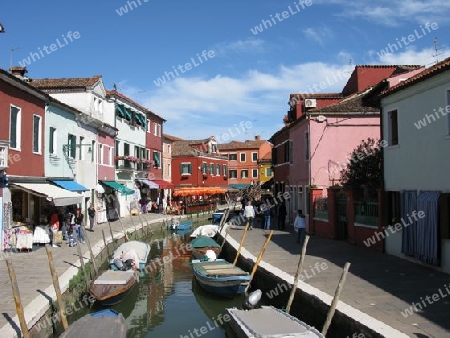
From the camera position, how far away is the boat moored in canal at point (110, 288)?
42.2ft

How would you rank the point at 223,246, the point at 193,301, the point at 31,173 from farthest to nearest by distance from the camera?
the point at 223,246 < the point at 31,173 < the point at 193,301

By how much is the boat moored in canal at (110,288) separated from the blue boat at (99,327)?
2.83 meters

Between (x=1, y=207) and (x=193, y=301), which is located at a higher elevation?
(x=1, y=207)

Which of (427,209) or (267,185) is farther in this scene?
(267,185)

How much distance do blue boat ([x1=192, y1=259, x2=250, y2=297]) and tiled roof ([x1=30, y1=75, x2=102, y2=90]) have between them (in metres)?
18.0

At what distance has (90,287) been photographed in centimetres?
1311

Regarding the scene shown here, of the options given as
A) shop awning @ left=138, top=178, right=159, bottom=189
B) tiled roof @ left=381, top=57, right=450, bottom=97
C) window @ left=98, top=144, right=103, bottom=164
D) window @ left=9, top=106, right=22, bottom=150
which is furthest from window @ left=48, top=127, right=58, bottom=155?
shop awning @ left=138, top=178, right=159, bottom=189

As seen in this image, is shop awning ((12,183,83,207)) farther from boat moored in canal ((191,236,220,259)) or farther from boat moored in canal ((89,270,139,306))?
boat moored in canal ((89,270,139,306))

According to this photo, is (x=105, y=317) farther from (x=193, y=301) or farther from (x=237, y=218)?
(x=237, y=218)

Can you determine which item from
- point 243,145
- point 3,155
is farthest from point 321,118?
point 243,145

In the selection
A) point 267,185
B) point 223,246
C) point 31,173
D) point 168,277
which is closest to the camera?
point 168,277

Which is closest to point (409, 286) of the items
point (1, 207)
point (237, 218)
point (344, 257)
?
point (344, 257)

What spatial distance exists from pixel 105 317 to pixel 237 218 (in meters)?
23.7

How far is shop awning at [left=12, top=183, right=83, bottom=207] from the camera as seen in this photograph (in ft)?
58.4
